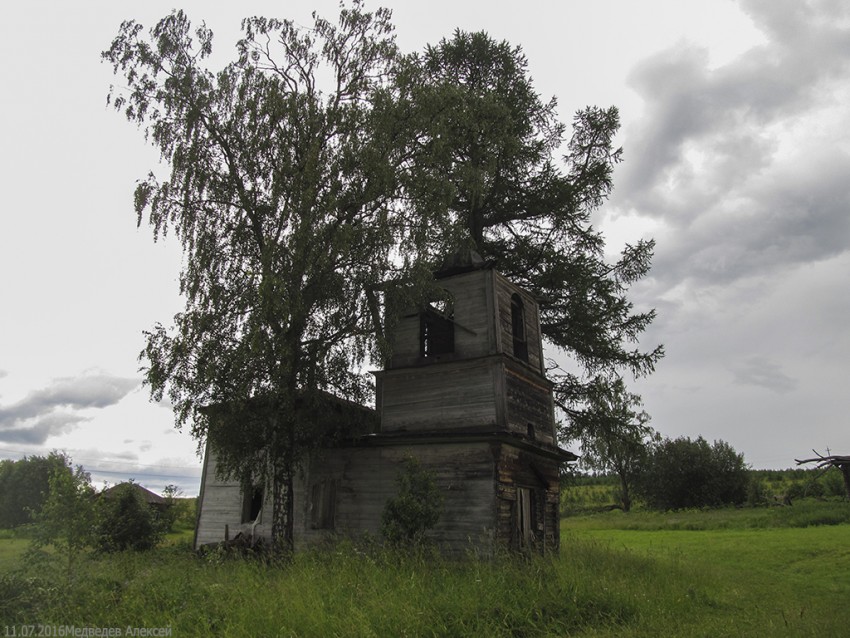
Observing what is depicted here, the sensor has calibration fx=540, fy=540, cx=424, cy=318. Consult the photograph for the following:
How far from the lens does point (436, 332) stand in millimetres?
17953

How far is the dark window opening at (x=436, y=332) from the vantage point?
17688 mm

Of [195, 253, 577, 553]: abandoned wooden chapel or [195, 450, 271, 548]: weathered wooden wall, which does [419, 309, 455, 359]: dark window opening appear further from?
[195, 450, 271, 548]: weathered wooden wall

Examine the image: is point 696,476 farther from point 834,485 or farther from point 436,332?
point 436,332

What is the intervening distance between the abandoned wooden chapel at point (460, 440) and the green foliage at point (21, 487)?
60421 mm

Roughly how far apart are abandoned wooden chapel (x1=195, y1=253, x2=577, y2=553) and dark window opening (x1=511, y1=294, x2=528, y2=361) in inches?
1.4

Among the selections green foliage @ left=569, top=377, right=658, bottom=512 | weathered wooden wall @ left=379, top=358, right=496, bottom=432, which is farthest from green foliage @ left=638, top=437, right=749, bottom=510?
weathered wooden wall @ left=379, top=358, right=496, bottom=432

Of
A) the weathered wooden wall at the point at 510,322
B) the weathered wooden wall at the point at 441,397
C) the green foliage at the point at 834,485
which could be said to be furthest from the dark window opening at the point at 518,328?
the green foliage at the point at 834,485

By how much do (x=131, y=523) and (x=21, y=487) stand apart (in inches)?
2355

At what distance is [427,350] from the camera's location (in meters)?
18.3

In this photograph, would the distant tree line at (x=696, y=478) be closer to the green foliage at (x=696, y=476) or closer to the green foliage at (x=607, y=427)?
the green foliage at (x=696, y=476)

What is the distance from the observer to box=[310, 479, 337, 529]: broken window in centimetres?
1672

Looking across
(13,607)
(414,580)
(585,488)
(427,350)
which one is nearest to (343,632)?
(414,580)

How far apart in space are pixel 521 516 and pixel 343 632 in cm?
880

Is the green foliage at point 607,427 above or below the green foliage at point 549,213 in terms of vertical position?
below
